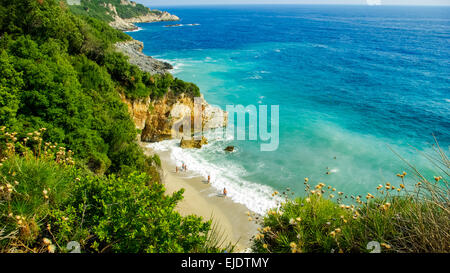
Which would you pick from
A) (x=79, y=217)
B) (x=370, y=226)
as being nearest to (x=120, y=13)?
(x=79, y=217)

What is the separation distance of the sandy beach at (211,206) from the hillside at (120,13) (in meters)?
94.7

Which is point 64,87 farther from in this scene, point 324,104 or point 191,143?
point 324,104

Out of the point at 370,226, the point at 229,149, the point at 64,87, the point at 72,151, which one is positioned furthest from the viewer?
the point at 229,149

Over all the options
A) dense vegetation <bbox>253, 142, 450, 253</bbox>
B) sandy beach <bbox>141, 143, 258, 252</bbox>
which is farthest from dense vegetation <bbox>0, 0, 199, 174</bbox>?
dense vegetation <bbox>253, 142, 450, 253</bbox>

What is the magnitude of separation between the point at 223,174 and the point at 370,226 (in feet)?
64.9

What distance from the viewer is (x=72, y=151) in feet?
40.9

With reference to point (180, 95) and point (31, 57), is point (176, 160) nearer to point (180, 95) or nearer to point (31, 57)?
point (180, 95)

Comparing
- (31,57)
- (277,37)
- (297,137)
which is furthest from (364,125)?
(277,37)

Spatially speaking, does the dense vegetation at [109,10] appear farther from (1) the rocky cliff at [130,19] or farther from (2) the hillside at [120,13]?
(1) the rocky cliff at [130,19]

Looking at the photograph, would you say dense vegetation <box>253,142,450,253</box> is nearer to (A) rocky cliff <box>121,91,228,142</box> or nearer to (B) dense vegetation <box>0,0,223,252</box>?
(B) dense vegetation <box>0,0,223,252</box>

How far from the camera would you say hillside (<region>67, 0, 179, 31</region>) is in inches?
4391

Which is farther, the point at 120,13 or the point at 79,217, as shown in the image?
the point at 120,13
